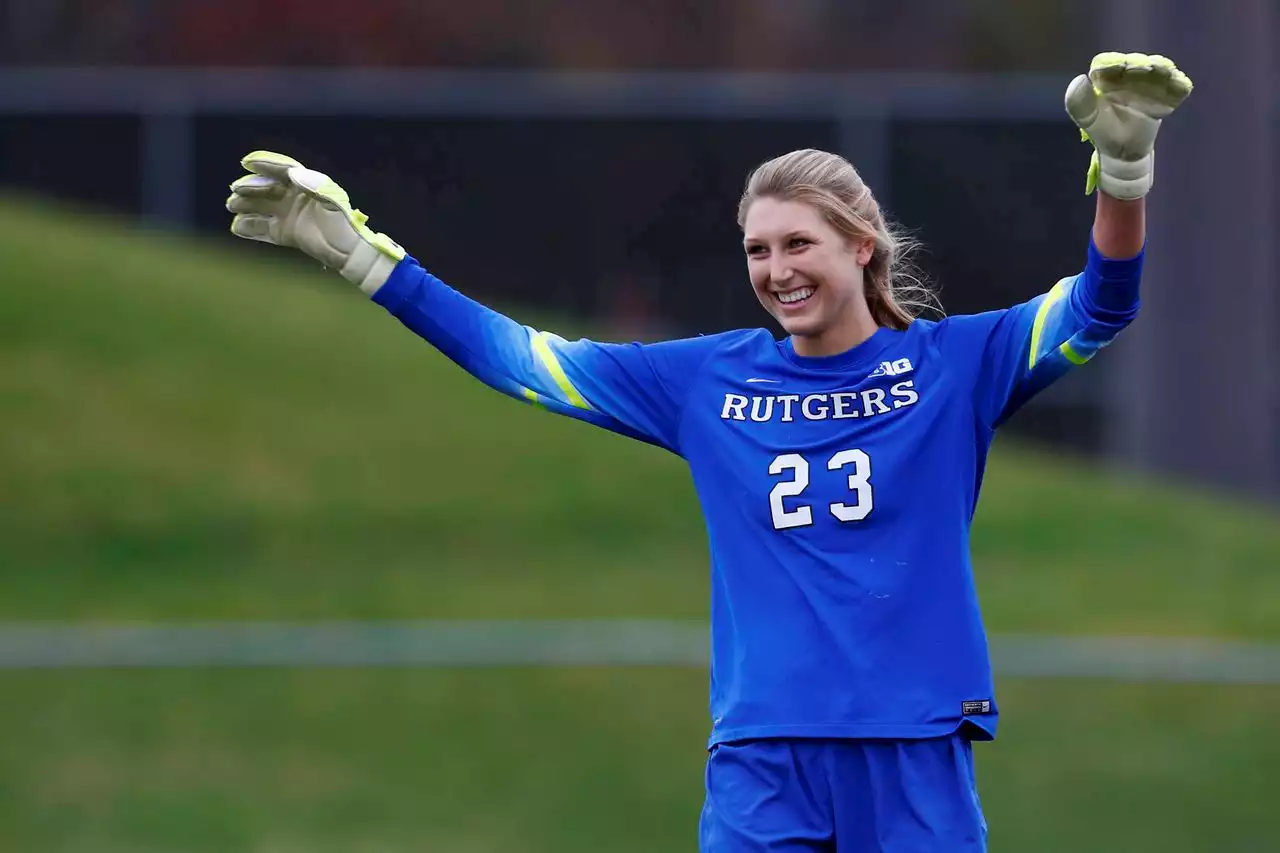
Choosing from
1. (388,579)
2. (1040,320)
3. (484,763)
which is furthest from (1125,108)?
(388,579)

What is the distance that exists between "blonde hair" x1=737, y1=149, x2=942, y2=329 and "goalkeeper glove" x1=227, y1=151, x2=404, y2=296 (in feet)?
2.27

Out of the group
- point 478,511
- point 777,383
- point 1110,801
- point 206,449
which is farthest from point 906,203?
point 777,383

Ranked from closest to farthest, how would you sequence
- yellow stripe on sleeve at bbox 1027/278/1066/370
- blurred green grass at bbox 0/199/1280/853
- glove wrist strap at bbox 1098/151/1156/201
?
1. glove wrist strap at bbox 1098/151/1156/201
2. yellow stripe on sleeve at bbox 1027/278/1066/370
3. blurred green grass at bbox 0/199/1280/853

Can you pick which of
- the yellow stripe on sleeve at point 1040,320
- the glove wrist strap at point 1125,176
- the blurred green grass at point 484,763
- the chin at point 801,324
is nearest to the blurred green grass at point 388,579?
the blurred green grass at point 484,763

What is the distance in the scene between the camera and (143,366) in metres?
12.4

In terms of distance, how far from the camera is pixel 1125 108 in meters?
3.31

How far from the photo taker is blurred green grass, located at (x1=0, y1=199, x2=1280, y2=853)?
8484 millimetres

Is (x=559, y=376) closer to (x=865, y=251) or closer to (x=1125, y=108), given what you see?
(x=865, y=251)

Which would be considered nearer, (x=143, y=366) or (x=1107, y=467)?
(x=143, y=366)

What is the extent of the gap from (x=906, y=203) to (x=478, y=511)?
161 inches

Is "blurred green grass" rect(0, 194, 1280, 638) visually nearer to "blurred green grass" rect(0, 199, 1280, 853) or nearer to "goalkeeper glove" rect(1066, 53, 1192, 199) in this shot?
"blurred green grass" rect(0, 199, 1280, 853)

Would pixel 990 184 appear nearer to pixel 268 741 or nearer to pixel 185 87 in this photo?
pixel 185 87

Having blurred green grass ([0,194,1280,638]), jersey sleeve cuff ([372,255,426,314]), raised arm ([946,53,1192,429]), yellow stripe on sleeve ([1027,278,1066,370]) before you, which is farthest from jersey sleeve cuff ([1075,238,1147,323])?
blurred green grass ([0,194,1280,638])

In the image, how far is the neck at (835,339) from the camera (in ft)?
12.4
